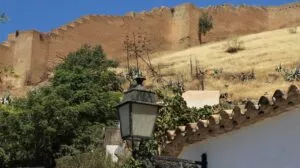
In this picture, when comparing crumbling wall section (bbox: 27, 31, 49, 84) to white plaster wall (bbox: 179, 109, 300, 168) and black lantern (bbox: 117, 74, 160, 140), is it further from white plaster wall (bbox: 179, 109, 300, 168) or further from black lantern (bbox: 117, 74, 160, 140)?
black lantern (bbox: 117, 74, 160, 140)

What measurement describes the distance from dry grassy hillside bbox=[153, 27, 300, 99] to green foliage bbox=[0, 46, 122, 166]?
5.60 metres

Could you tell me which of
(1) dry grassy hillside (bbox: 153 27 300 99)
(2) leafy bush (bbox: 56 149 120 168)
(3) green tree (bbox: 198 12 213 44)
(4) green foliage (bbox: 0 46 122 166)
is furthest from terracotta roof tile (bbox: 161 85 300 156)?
(3) green tree (bbox: 198 12 213 44)

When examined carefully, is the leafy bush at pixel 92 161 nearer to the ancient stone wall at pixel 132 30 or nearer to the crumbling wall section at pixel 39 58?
the crumbling wall section at pixel 39 58

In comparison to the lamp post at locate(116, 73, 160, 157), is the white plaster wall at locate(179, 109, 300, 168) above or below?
below

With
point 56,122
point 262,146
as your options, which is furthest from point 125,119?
point 56,122

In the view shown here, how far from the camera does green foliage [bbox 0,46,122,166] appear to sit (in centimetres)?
2141

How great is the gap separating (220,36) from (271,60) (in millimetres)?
15464

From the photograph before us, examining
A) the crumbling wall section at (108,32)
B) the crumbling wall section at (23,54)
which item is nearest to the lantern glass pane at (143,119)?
the crumbling wall section at (23,54)

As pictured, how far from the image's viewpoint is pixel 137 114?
5.23m

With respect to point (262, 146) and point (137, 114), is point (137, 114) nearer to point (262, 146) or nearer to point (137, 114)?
point (137, 114)

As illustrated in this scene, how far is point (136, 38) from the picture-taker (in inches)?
1909

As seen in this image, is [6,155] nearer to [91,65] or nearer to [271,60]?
[91,65]

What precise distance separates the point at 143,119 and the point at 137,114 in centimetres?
6

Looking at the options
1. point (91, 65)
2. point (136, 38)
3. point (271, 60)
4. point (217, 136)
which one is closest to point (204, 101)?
point (217, 136)
